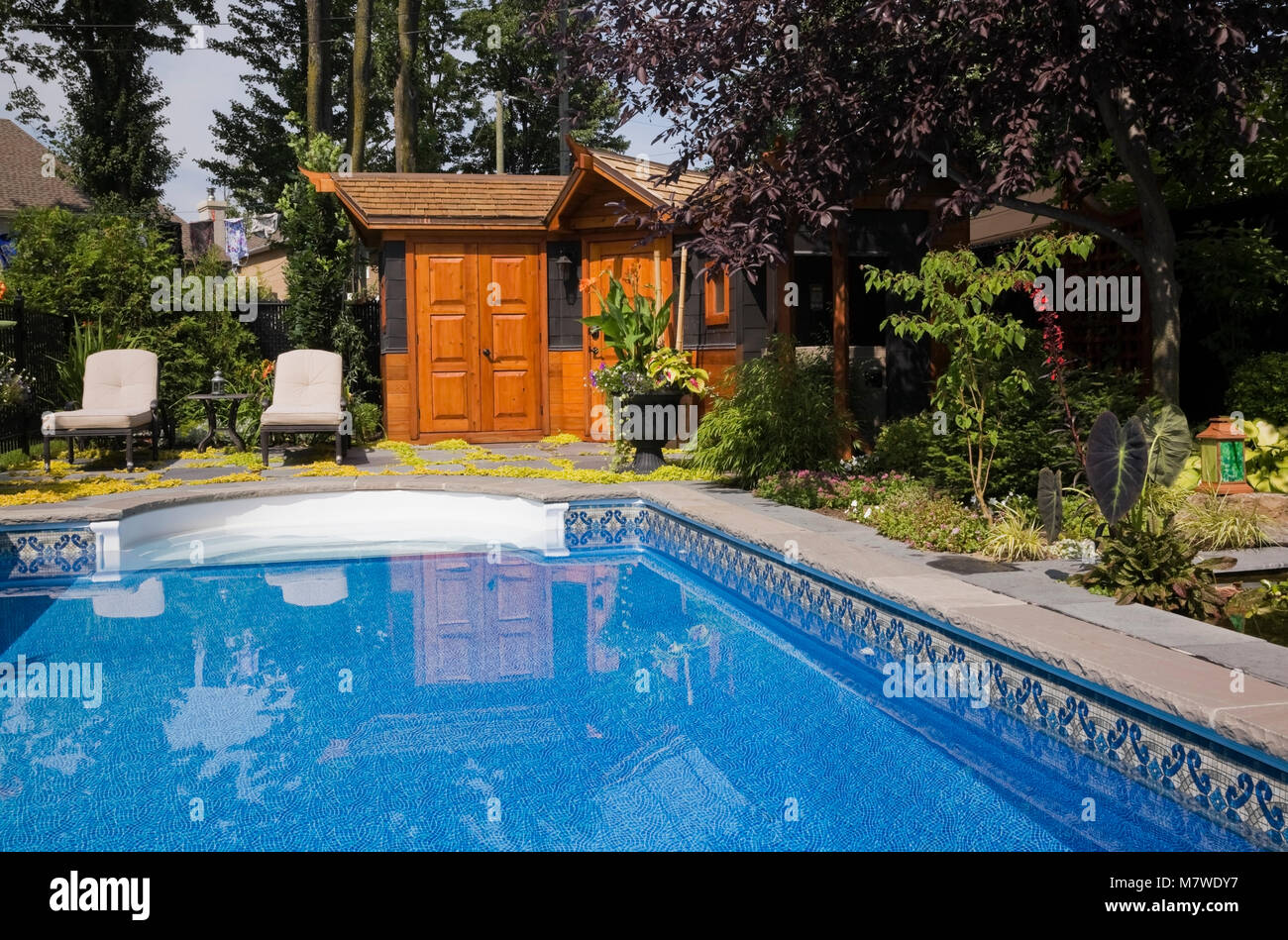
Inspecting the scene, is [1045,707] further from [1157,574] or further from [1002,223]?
[1002,223]

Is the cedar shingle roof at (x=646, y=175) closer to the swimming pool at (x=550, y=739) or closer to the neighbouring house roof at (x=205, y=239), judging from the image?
the swimming pool at (x=550, y=739)

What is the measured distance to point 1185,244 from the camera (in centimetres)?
880

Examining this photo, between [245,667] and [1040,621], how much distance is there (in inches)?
149

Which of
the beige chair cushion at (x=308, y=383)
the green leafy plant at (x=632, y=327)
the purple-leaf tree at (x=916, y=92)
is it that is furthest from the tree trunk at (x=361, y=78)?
the purple-leaf tree at (x=916, y=92)

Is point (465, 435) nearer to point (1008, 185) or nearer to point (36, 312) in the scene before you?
point (36, 312)

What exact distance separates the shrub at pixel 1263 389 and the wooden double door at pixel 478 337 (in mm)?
9108

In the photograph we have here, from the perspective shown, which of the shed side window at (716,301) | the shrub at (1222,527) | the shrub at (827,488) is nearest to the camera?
the shrub at (1222,527)

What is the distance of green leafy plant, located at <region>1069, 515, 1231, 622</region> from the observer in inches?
196

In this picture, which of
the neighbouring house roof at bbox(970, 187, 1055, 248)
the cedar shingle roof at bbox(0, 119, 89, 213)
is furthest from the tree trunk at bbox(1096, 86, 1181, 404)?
the cedar shingle roof at bbox(0, 119, 89, 213)

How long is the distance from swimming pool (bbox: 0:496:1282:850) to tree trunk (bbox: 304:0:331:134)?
13988 mm

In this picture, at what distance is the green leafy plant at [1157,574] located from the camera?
196 inches

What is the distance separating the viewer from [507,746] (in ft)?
14.0

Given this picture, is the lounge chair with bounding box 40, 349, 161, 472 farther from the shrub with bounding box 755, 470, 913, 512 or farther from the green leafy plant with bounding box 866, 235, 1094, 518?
the green leafy plant with bounding box 866, 235, 1094, 518
